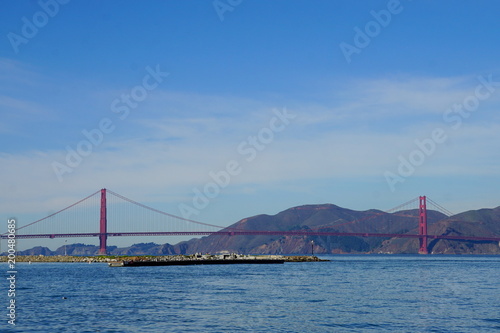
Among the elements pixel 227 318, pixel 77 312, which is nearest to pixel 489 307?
pixel 227 318

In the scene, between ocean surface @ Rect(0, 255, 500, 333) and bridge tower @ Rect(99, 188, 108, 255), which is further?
bridge tower @ Rect(99, 188, 108, 255)

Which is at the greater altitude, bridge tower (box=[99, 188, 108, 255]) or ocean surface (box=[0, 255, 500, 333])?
bridge tower (box=[99, 188, 108, 255])

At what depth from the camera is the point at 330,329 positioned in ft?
107

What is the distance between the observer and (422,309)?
40.8 m

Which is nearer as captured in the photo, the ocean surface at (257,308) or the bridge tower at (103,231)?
the ocean surface at (257,308)

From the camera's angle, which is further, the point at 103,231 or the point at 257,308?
the point at 103,231

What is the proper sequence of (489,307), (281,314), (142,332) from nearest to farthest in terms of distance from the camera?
(142,332) → (281,314) → (489,307)

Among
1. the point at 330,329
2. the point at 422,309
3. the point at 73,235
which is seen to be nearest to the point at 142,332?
the point at 330,329

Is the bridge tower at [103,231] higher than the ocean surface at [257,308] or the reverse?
higher

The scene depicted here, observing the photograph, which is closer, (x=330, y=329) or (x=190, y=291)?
(x=330, y=329)

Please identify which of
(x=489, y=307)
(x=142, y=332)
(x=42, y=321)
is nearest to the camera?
(x=142, y=332)

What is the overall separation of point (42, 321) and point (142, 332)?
762 cm

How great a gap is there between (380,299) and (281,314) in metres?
12.0

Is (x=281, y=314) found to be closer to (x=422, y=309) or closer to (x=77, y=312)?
(x=422, y=309)
